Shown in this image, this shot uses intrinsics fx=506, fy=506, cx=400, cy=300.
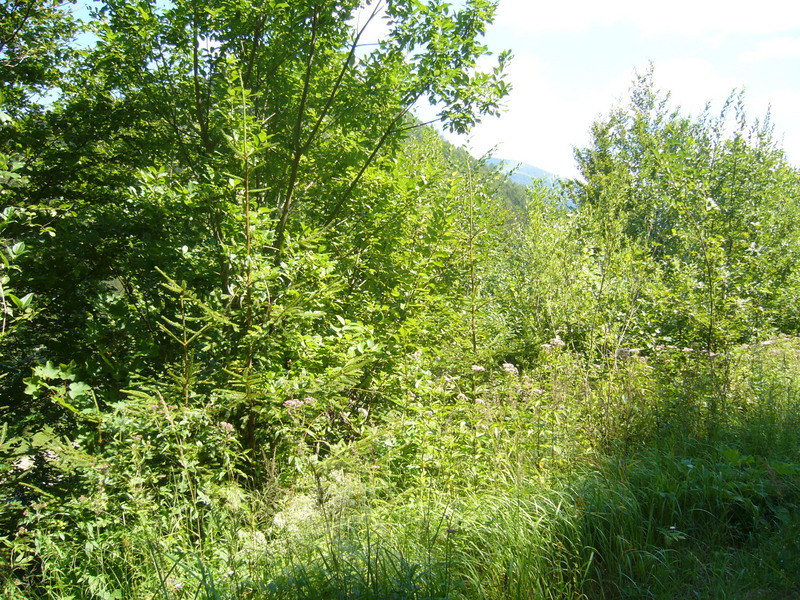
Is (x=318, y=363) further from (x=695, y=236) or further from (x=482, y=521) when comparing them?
(x=695, y=236)

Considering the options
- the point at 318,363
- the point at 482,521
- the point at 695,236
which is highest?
the point at 695,236

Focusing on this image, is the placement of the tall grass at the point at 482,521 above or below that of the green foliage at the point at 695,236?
below

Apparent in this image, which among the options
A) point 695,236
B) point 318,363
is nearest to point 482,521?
point 318,363

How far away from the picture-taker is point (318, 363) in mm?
3850

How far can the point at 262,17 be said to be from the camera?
4129mm

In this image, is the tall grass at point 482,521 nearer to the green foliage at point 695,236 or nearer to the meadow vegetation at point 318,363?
the meadow vegetation at point 318,363

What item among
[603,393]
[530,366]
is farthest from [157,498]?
[530,366]

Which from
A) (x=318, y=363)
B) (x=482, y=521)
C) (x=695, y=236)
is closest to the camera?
(x=482, y=521)

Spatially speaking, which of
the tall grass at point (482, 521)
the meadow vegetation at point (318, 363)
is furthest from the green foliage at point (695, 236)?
the tall grass at point (482, 521)

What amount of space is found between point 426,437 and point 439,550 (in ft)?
3.99

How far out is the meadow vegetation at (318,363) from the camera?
2561mm

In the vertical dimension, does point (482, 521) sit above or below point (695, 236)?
below

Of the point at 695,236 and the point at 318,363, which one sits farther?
the point at 695,236

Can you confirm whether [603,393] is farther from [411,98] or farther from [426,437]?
[411,98]
